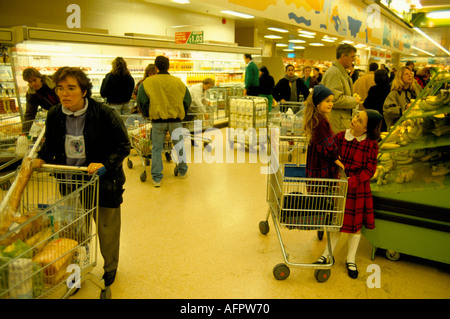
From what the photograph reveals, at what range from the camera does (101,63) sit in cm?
744

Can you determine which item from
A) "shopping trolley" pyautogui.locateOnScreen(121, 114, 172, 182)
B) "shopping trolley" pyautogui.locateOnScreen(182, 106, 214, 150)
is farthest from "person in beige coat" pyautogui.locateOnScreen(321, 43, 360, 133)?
"shopping trolley" pyautogui.locateOnScreen(182, 106, 214, 150)

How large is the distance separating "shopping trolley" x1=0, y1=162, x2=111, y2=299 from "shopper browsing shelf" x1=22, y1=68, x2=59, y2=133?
3140 millimetres

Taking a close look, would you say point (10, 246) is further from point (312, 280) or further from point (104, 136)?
point (312, 280)

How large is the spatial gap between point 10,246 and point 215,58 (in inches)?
385

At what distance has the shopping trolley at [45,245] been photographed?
1782mm

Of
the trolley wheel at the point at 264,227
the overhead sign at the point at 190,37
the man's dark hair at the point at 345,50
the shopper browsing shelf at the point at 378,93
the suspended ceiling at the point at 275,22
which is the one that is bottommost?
the trolley wheel at the point at 264,227

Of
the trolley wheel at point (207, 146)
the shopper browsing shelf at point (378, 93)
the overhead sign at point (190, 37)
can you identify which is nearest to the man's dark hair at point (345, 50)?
the shopper browsing shelf at point (378, 93)

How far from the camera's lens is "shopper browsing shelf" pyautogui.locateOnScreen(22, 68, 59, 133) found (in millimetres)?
5023

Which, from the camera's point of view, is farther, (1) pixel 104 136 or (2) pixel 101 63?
(2) pixel 101 63

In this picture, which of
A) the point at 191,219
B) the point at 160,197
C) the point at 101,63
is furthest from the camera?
the point at 101,63

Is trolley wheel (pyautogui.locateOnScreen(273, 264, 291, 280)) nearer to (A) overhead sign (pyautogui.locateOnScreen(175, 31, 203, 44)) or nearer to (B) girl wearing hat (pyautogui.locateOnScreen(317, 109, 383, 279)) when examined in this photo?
(B) girl wearing hat (pyautogui.locateOnScreen(317, 109, 383, 279))

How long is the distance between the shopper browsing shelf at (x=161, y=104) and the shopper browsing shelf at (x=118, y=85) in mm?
1545

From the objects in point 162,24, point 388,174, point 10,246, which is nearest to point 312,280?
point 388,174

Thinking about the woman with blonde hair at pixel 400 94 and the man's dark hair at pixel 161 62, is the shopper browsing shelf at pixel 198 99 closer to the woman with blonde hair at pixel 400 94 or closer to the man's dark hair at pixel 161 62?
the man's dark hair at pixel 161 62
